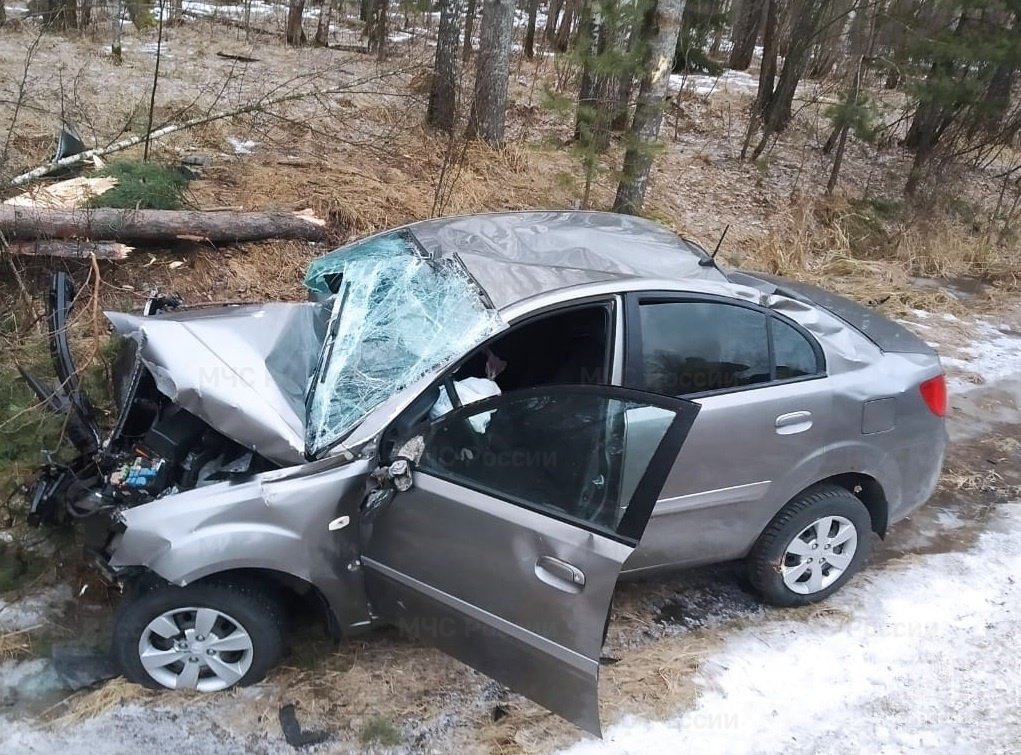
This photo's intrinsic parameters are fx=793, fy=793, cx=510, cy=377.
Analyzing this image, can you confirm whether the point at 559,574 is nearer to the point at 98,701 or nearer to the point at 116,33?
the point at 98,701

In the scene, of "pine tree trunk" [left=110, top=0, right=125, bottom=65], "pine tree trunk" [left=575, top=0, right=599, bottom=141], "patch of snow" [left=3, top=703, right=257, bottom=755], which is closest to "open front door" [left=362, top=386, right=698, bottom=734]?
"patch of snow" [left=3, top=703, right=257, bottom=755]

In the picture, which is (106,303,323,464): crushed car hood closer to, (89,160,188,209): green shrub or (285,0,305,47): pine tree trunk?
(89,160,188,209): green shrub

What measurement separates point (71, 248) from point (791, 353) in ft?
16.8

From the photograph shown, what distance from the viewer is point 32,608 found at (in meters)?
3.42

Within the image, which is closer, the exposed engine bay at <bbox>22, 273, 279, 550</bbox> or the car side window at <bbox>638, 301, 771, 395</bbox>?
the exposed engine bay at <bbox>22, 273, 279, 550</bbox>

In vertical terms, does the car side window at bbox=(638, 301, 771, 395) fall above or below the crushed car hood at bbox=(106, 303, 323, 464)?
above

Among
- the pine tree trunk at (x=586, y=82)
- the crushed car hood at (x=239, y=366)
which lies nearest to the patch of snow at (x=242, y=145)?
the pine tree trunk at (x=586, y=82)

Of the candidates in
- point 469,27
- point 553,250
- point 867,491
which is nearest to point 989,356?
point 867,491

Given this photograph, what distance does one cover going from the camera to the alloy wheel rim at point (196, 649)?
115 inches

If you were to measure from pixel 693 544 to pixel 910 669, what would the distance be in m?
1.13

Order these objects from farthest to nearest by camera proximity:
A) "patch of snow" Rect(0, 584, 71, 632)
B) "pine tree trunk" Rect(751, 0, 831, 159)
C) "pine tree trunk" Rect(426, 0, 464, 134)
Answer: "pine tree trunk" Rect(751, 0, 831, 159)
"pine tree trunk" Rect(426, 0, 464, 134)
"patch of snow" Rect(0, 584, 71, 632)

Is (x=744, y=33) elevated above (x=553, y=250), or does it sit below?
above

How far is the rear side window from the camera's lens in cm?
322

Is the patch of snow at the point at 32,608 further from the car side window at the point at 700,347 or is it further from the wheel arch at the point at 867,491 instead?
the wheel arch at the point at 867,491
